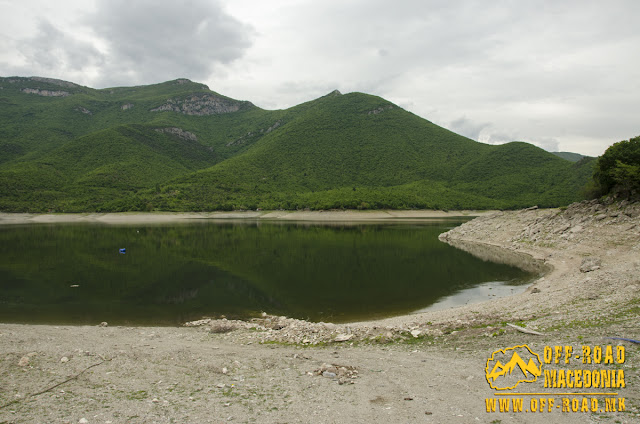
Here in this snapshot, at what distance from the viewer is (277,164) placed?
136 m

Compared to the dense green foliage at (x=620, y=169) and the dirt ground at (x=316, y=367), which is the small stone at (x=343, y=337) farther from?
the dense green foliage at (x=620, y=169)

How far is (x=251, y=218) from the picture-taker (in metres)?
87.2

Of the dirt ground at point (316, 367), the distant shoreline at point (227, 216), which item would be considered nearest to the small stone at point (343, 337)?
the dirt ground at point (316, 367)

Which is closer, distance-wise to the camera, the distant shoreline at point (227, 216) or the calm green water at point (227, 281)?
the calm green water at point (227, 281)

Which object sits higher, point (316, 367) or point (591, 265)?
point (591, 265)

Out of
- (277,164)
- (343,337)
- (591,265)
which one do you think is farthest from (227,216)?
(343,337)

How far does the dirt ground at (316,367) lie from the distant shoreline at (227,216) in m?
70.1

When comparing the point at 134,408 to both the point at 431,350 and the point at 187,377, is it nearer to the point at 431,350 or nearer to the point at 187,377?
the point at 187,377

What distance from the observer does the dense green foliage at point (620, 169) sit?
2464cm

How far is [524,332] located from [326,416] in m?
5.88

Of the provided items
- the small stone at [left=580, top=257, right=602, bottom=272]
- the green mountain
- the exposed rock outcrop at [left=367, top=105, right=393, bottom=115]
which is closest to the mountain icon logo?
the small stone at [left=580, top=257, right=602, bottom=272]

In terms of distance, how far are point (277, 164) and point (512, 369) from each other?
133 meters

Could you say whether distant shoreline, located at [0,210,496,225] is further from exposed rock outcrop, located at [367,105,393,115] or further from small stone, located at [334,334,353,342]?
exposed rock outcrop, located at [367,105,393,115]

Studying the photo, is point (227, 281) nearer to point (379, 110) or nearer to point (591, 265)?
point (591, 265)
